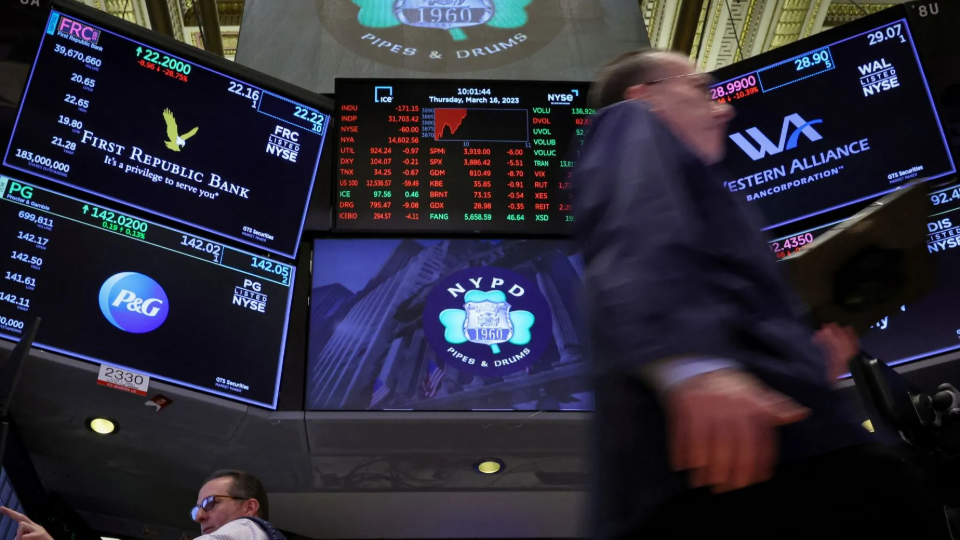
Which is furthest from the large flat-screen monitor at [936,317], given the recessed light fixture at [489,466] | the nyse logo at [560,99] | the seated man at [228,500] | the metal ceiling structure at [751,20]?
the metal ceiling structure at [751,20]

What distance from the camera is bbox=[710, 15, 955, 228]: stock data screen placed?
5289mm

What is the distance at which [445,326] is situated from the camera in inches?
212

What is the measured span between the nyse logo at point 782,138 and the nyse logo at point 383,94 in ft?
7.44

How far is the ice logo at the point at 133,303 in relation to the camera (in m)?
4.74

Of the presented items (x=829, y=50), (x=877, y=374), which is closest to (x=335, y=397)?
(x=877, y=374)

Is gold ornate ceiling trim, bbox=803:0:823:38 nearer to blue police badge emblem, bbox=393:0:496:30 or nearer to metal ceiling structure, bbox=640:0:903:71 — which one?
metal ceiling structure, bbox=640:0:903:71

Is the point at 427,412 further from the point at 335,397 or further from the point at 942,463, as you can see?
the point at 942,463

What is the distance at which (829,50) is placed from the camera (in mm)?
5598

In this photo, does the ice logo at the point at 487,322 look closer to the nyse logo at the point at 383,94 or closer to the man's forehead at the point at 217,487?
the nyse logo at the point at 383,94

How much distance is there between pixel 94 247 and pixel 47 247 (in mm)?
233

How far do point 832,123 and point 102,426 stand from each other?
478 centimetres

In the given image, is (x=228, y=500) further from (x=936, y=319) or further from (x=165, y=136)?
(x=936, y=319)

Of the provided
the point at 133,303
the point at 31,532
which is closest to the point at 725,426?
the point at 31,532

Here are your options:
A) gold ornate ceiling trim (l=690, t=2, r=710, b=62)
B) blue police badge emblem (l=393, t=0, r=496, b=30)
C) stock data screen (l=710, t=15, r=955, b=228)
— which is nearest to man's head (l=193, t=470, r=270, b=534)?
stock data screen (l=710, t=15, r=955, b=228)
